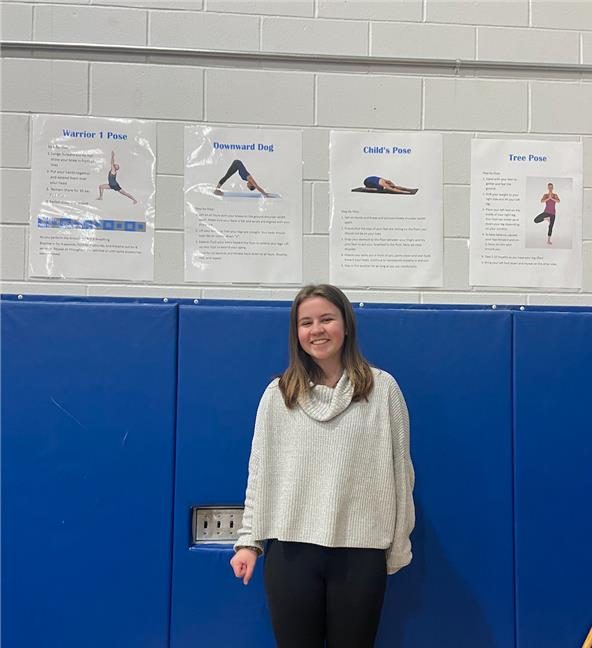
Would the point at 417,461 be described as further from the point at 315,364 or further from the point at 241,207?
the point at 241,207

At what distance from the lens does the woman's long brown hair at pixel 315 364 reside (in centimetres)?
147

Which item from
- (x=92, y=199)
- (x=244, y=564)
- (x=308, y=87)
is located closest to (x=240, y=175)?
(x=308, y=87)

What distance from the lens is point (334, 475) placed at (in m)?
1.40

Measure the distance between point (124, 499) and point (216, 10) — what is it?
66.0 inches

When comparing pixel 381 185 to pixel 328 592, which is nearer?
pixel 328 592

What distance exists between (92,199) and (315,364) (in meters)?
0.98

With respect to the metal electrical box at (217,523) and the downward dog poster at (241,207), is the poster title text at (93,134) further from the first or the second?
the metal electrical box at (217,523)

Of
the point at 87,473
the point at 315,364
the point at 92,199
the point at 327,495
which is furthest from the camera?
the point at 92,199

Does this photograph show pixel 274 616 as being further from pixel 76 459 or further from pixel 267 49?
pixel 267 49

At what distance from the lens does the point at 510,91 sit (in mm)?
1957

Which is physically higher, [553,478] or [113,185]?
[113,185]

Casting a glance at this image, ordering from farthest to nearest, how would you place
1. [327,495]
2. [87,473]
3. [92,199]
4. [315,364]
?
[92,199]
[87,473]
[315,364]
[327,495]

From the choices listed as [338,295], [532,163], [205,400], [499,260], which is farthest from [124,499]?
[532,163]

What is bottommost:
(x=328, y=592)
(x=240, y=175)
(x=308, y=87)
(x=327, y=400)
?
(x=328, y=592)
